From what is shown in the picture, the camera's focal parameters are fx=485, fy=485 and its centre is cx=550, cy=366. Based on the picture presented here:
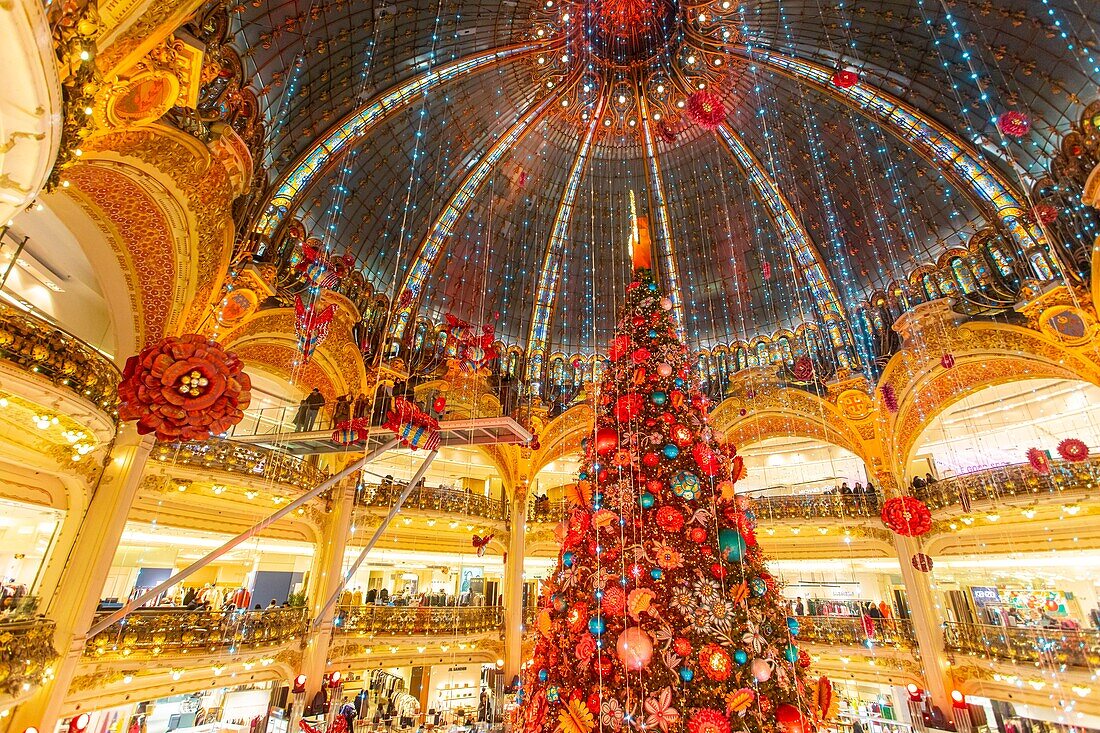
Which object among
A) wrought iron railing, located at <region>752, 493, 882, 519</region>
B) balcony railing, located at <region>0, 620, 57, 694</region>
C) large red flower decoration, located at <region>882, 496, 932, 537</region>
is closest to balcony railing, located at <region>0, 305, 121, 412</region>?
balcony railing, located at <region>0, 620, 57, 694</region>

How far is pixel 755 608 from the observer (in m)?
4.19

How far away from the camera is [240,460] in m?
13.4

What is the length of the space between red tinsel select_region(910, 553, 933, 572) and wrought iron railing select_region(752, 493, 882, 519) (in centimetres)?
236

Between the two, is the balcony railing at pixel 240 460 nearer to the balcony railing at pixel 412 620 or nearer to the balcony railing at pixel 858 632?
the balcony railing at pixel 412 620

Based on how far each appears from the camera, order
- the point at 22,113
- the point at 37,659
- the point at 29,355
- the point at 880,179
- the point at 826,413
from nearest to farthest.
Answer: the point at 22,113, the point at 29,355, the point at 37,659, the point at 880,179, the point at 826,413

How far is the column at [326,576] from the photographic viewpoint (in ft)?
47.9

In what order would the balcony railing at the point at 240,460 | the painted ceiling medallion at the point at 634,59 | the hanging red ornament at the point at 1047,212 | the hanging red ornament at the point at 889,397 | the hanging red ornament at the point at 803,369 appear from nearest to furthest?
the hanging red ornament at the point at 1047,212
the balcony railing at the point at 240,460
the painted ceiling medallion at the point at 634,59
the hanging red ornament at the point at 889,397
the hanging red ornament at the point at 803,369

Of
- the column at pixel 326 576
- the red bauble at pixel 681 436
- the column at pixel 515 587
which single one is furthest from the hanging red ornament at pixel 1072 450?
the column at pixel 326 576

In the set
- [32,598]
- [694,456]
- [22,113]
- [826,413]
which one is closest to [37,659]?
[32,598]

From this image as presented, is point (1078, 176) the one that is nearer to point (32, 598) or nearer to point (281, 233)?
point (281, 233)

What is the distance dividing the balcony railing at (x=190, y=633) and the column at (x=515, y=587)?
26.8 ft

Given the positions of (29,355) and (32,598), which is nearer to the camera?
→ (29,355)

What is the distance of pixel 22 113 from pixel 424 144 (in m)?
14.4

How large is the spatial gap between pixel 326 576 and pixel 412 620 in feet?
11.0
